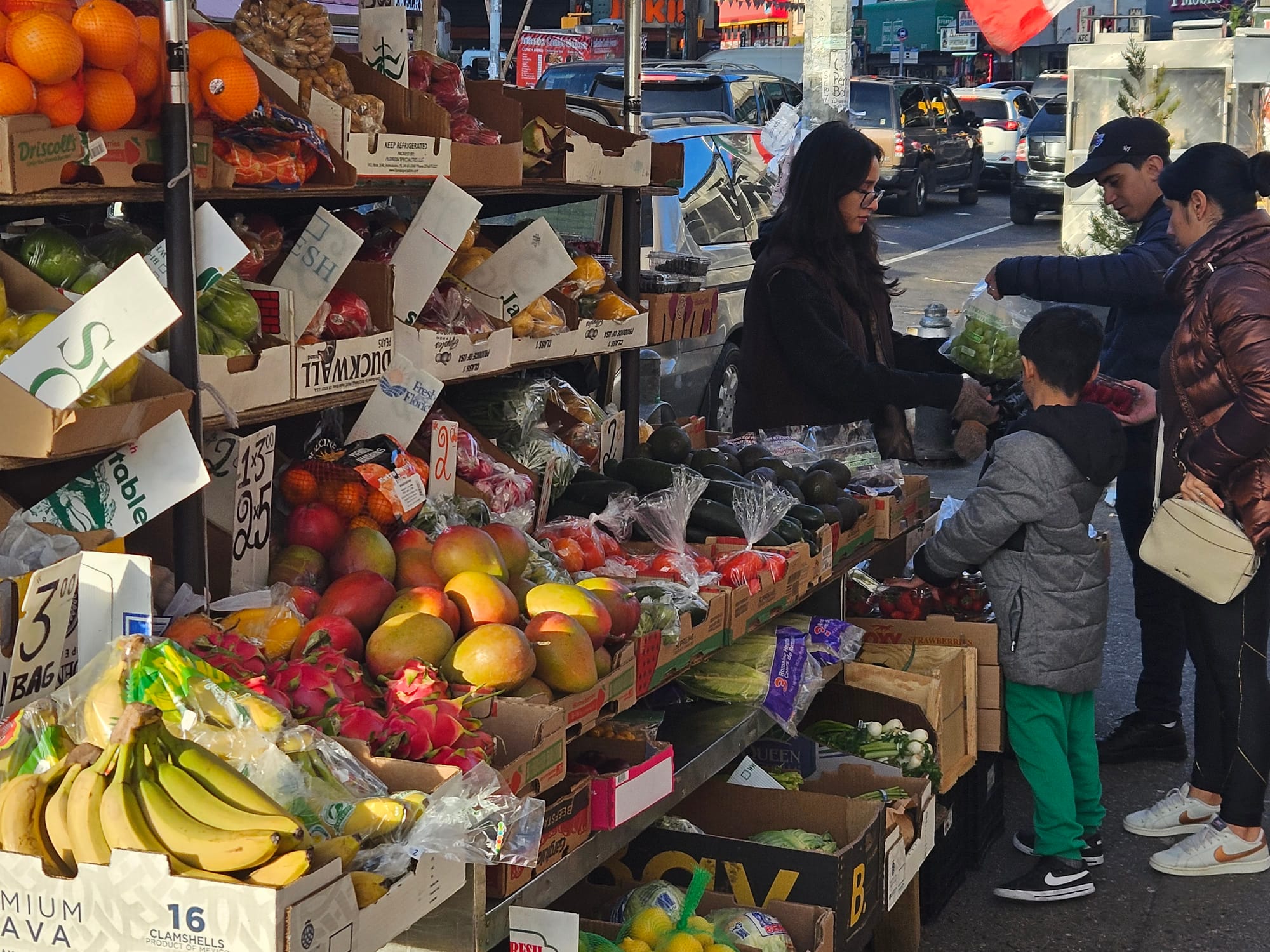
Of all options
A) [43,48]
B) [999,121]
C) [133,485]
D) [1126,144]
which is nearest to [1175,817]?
[1126,144]

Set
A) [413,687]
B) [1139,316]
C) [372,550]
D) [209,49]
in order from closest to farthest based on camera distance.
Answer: [413,687], [209,49], [372,550], [1139,316]

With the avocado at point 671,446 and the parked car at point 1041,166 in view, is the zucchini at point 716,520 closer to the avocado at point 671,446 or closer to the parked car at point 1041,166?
the avocado at point 671,446

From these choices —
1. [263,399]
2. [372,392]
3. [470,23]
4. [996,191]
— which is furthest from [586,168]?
[470,23]

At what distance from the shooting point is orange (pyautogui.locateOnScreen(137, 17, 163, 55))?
9.04 feet

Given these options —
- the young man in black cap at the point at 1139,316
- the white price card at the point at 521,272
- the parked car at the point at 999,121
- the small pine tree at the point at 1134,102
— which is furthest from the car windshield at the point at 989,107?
the white price card at the point at 521,272

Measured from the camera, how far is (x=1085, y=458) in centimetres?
433

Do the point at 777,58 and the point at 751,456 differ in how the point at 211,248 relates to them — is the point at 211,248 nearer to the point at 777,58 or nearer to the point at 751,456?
the point at 751,456

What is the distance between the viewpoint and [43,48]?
→ 2523 mm

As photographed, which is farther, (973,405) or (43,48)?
(973,405)

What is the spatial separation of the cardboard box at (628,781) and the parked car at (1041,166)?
21008 millimetres

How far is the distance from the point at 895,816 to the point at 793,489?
115 centimetres

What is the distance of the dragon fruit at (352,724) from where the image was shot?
2.53 metres

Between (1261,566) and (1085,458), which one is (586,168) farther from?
(1261,566)

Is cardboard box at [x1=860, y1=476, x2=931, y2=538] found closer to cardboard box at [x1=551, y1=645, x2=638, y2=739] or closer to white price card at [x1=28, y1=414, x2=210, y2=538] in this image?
cardboard box at [x1=551, y1=645, x2=638, y2=739]
